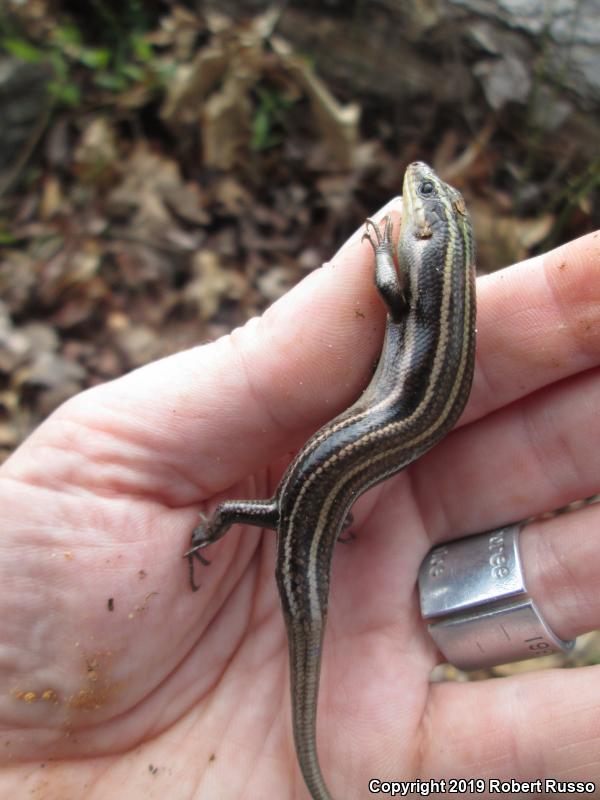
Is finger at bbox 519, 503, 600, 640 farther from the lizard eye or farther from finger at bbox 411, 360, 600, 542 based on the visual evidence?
the lizard eye

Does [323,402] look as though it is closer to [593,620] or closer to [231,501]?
[231,501]

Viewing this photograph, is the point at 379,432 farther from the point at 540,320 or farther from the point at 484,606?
the point at 484,606

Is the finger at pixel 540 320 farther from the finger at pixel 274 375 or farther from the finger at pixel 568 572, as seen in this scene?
the finger at pixel 568 572

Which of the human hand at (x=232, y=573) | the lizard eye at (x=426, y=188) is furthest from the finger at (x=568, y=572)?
the lizard eye at (x=426, y=188)

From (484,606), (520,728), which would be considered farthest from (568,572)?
(520,728)

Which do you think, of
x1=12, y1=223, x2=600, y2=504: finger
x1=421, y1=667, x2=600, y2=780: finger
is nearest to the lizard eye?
x1=12, y1=223, x2=600, y2=504: finger

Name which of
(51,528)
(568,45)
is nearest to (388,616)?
(51,528)
